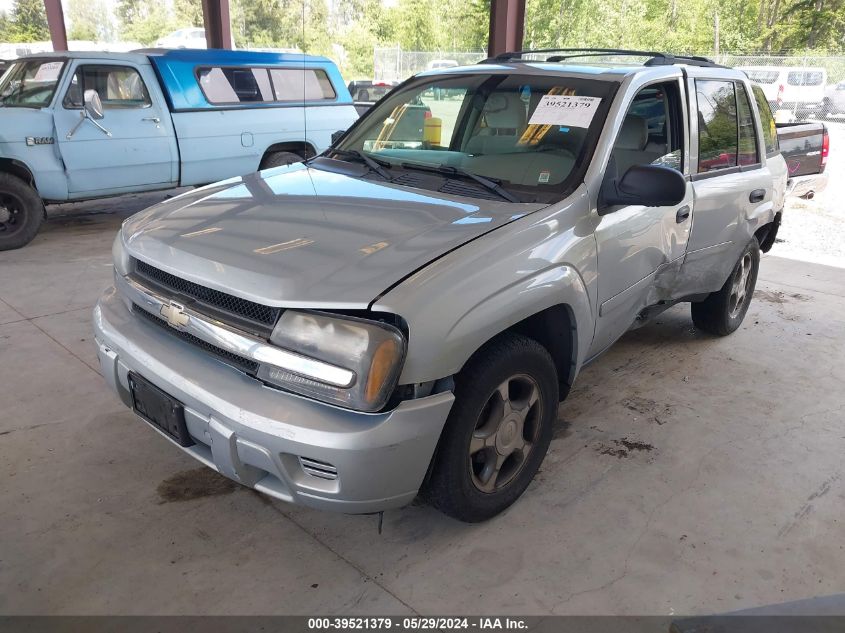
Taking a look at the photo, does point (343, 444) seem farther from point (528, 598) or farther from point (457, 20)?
point (457, 20)

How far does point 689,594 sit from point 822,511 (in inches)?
34.5

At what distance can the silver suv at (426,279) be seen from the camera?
200 cm

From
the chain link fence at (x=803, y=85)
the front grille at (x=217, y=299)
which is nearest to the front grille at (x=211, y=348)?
the front grille at (x=217, y=299)

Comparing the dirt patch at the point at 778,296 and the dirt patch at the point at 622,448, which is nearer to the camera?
the dirt patch at the point at 622,448

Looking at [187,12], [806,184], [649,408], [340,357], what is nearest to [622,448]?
[649,408]

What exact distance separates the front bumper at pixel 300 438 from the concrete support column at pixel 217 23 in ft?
37.0

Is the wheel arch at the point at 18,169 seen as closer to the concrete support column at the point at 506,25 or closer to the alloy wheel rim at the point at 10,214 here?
the alloy wheel rim at the point at 10,214

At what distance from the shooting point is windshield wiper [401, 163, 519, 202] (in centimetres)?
269

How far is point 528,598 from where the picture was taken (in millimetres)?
2219

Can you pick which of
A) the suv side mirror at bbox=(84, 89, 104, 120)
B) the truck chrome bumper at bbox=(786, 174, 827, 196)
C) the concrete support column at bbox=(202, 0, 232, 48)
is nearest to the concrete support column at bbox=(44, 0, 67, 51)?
the concrete support column at bbox=(202, 0, 232, 48)

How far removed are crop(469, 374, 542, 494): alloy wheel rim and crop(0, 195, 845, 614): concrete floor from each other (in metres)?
0.19

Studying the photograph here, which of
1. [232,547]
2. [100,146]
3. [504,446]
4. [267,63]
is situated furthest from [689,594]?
[267,63]

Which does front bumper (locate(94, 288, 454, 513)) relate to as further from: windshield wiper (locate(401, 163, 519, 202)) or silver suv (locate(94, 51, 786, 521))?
windshield wiper (locate(401, 163, 519, 202))

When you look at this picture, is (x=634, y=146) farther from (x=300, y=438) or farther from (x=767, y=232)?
(x=300, y=438)
